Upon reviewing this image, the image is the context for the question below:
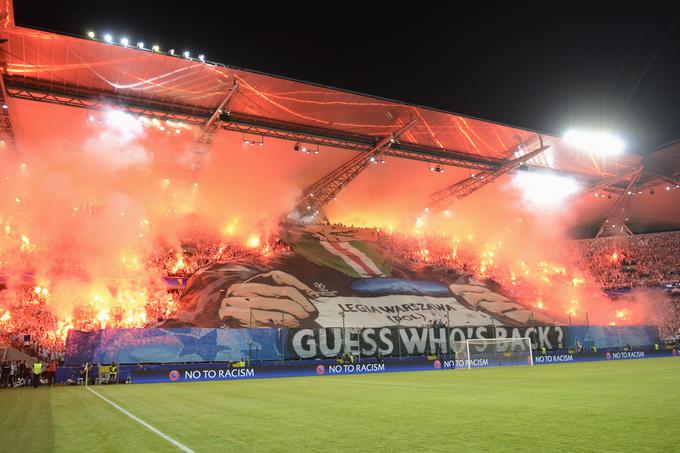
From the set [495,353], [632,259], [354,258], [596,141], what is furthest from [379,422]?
[632,259]

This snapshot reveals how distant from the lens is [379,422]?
7453 millimetres

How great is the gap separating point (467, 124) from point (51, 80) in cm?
2316

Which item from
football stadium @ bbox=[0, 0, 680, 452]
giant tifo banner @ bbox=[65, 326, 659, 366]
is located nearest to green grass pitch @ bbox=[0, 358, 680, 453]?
football stadium @ bbox=[0, 0, 680, 452]

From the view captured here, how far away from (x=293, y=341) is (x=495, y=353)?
1116 centimetres

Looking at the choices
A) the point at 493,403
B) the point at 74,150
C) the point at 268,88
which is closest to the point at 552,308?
the point at 268,88

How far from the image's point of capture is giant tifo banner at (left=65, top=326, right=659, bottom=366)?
20453mm

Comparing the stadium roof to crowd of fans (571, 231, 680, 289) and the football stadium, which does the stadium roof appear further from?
crowd of fans (571, 231, 680, 289)

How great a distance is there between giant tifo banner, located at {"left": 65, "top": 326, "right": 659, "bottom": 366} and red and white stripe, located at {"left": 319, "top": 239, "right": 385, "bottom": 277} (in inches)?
428

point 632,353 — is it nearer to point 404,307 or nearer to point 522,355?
point 522,355

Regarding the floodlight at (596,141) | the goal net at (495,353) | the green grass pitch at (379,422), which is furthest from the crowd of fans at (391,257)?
the green grass pitch at (379,422)

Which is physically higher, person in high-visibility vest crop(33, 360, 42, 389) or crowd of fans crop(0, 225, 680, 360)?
crowd of fans crop(0, 225, 680, 360)

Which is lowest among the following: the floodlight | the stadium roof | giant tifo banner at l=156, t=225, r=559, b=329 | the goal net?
the goal net

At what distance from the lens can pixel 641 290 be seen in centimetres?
4294

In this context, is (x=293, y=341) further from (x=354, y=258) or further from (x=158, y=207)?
(x=158, y=207)
